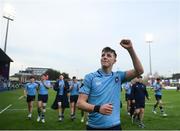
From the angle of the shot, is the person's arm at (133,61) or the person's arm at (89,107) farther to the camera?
the person's arm at (133,61)

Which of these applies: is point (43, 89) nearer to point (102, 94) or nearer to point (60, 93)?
point (60, 93)

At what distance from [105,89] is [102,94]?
0.08 metres

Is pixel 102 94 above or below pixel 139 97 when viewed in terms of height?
above

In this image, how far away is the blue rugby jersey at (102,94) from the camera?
4.40 m

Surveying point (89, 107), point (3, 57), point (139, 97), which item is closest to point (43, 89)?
point (139, 97)

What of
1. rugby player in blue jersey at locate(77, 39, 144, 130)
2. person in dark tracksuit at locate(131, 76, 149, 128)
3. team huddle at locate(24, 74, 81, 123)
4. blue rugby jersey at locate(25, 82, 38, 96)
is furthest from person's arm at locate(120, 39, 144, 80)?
blue rugby jersey at locate(25, 82, 38, 96)

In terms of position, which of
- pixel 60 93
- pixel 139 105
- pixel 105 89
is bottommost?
pixel 139 105

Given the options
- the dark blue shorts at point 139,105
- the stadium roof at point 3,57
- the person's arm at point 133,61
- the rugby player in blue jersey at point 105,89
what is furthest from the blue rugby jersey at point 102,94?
the stadium roof at point 3,57

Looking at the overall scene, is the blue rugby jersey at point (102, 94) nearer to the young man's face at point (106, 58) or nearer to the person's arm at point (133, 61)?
the young man's face at point (106, 58)

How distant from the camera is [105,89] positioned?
4473 millimetres

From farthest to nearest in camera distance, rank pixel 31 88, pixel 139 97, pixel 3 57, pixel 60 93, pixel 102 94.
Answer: pixel 3 57 < pixel 31 88 < pixel 60 93 < pixel 139 97 < pixel 102 94

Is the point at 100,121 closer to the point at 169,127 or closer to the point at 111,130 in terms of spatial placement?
the point at 111,130

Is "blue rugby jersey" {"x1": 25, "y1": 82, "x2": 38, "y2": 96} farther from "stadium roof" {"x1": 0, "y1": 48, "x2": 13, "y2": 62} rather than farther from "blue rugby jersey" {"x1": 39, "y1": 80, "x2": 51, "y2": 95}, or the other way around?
"stadium roof" {"x1": 0, "y1": 48, "x2": 13, "y2": 62}

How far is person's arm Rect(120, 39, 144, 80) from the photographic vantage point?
4344 millimetres
